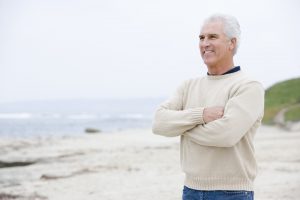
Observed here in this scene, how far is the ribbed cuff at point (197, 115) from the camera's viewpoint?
11.7 feet

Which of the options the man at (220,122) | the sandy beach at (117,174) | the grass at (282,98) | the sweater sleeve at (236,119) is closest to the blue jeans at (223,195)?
the man at (220,122)

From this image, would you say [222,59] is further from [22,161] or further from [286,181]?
[22,161]

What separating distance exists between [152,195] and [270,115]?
30688 millimetres

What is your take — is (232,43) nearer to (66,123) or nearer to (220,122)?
(220,122)

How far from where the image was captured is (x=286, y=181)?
34.3 feet

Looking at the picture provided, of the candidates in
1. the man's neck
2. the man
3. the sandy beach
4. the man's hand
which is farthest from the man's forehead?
the sandy beach

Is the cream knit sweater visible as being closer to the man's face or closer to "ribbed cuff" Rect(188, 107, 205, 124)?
"ribbed cuff" Rect(188, 107, 205, 124)

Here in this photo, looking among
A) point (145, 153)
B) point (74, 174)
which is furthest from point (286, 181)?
point (145, 153)

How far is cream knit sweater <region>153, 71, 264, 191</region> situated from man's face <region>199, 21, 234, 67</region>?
0.38ft

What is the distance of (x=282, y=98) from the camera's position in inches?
1742

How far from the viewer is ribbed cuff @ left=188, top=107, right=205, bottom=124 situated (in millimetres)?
3559

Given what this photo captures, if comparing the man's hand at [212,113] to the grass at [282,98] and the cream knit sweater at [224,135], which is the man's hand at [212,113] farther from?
the grass at [282,98]

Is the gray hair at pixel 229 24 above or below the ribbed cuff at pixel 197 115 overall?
above

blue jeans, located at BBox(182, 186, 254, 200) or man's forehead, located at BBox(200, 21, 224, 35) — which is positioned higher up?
Answer: man's forehead, located at BBox(200, 21, 224, 35)
